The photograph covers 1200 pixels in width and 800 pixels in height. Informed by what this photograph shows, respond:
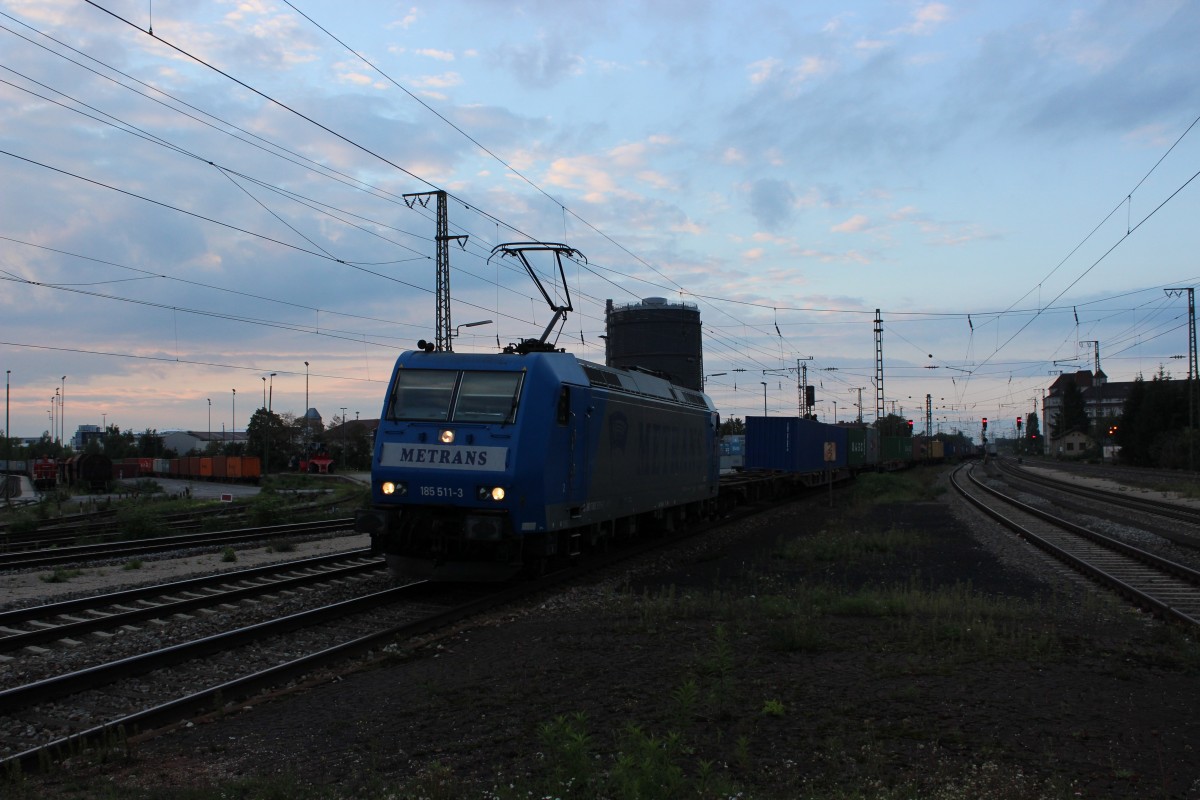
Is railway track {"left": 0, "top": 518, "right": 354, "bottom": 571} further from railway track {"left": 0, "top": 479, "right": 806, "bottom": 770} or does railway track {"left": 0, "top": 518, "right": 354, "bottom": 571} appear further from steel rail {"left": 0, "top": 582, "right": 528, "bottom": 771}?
steel rail {"left": 0, "top": 582, "right": 528, "bottom": 771}

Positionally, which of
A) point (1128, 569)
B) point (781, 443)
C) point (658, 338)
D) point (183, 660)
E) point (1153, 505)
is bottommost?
point (1153, 505)

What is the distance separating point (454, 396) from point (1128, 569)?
38.1 feet

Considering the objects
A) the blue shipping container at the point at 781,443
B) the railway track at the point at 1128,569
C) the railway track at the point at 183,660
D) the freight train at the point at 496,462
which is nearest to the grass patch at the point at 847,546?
the railway track at the point at 1128,569

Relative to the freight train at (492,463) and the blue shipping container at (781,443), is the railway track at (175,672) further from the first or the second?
the blue shipping container at (781,443)

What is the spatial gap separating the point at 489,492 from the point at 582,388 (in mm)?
2412

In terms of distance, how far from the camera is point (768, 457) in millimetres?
35031

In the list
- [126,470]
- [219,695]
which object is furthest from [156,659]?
[126,470]

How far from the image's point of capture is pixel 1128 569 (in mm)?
15406

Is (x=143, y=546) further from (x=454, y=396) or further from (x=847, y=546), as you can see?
(x=847, y=546)

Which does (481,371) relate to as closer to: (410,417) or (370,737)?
(410,417)

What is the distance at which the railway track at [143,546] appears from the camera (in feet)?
55.8

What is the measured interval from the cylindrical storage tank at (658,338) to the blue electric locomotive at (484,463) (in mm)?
53663

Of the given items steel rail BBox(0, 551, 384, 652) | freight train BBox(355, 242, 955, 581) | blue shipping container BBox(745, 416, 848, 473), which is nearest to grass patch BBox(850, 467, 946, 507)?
blue shipping container BBox(745, 416, 848, 473)

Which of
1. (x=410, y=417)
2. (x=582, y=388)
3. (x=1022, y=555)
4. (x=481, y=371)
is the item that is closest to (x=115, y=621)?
(x=410, y=417)
